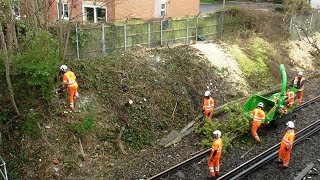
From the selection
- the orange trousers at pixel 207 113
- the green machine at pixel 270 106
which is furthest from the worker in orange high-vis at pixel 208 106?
the green machine at pixel 270 106

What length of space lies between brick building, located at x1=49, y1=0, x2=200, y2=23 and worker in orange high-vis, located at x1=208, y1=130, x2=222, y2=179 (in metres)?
10.1

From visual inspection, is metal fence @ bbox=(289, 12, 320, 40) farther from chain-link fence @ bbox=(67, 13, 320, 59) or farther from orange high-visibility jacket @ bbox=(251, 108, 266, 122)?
orange high-visibility jacket @ bbox=(251, 108, 266, 122)

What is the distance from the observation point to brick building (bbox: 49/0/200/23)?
68.2 feet

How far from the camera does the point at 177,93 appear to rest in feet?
53.5

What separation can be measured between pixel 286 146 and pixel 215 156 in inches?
93.2

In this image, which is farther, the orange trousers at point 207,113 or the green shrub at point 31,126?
the orange trousers at point 207,113

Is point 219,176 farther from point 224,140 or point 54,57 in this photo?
point 54,57

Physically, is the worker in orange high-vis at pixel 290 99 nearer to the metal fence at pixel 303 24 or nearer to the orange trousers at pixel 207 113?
the orange trousers at pixel 207 113

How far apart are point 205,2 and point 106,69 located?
36.6 metres

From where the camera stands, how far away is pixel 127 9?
877 inches

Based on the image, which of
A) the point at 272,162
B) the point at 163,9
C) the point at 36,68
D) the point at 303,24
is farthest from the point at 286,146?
the point at 303,24

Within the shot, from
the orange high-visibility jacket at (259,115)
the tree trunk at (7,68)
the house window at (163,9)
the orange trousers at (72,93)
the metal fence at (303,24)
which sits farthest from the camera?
the metal fence at (303,24)

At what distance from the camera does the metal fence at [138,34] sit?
52.0 ft

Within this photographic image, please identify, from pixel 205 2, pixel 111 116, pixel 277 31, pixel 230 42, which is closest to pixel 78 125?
pixel 111 116
